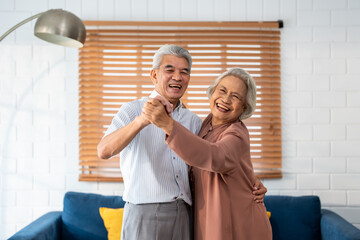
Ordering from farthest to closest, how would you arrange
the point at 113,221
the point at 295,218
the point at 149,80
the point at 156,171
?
1. the point at 149,80
2. the point at 295,218
3. the point at 113,221
4. the point at 156,171

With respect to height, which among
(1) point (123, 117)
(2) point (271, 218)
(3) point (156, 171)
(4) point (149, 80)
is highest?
(4) point (149, 80)

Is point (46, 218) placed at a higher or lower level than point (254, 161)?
lower

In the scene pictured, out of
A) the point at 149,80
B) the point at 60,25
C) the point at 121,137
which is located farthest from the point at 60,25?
the point at 149,80

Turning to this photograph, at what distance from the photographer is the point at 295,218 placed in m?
2.48

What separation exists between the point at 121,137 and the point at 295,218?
175 cm

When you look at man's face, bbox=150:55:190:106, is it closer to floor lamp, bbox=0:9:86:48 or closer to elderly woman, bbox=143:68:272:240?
elderly woman, bbox=143:68:272:240

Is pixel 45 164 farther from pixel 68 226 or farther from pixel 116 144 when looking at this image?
pixel 116 144

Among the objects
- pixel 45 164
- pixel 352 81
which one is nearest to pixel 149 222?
pixel 45 164

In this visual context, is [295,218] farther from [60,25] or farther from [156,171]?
[60,25]

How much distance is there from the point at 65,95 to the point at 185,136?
192cm

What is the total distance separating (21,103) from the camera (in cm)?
280

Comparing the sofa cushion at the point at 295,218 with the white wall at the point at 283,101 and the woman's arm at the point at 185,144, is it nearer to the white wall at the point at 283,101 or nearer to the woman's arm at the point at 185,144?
the white wall at the point at 283,101

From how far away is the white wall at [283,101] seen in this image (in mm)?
2766

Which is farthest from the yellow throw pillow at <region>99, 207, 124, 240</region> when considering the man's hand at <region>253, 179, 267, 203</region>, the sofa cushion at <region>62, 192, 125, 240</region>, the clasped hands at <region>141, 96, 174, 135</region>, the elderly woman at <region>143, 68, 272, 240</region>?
the clasped hands at <region>141, 96, 174, 135</region>
